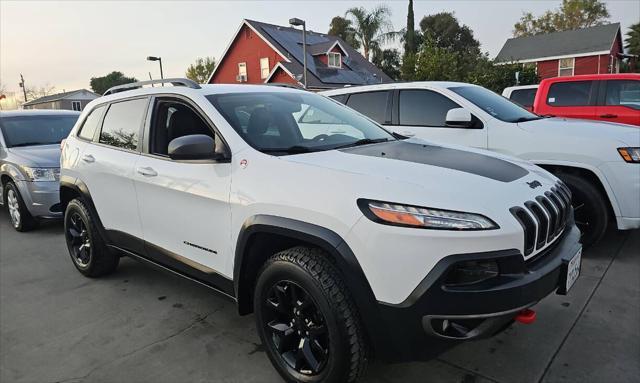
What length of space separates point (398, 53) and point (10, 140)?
3905 centimetres

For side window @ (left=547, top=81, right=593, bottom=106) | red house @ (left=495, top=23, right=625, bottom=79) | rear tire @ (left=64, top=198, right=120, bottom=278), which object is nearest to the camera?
rear tire @ (left=64, top=198, right=120, bottom=278)

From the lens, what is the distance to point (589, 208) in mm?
4180

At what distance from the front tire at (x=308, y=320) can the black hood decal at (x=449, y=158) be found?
75 cm

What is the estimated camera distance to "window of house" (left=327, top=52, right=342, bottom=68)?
3291 centimetres

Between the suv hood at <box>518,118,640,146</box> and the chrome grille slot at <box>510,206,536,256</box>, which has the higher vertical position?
the suv hood at <box>518,118,640,146</box>

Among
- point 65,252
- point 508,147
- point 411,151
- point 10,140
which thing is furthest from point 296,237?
point 10,140

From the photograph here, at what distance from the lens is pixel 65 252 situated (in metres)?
5.17

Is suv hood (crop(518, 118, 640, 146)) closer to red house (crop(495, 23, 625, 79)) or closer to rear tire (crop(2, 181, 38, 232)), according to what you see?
rear tire (crop(2, 181, 38, 232))

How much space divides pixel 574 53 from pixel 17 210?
106 ft

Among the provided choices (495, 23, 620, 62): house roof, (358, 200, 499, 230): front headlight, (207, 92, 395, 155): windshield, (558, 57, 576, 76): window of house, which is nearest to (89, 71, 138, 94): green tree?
(495, 23, 620, 62): house roof

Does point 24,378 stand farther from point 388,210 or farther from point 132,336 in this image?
point 388,210

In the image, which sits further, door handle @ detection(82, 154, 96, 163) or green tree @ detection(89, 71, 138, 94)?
green tree @ detection(89, 71, 138, 94)

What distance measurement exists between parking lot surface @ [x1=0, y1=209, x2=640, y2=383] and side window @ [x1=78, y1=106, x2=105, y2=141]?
1321 millimetres

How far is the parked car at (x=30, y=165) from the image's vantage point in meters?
5.79
